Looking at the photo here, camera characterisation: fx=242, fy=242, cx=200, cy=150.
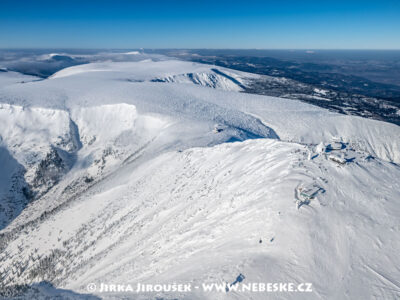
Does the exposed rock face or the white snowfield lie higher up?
the white snowfield

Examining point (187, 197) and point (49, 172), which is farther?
point (49, 172)

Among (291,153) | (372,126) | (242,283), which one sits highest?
(291,153)

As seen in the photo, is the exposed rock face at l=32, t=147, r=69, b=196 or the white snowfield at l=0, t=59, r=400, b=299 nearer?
the white snowfield at l=0, t=59, r=400, b=299

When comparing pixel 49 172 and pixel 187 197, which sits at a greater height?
pixel 187 197

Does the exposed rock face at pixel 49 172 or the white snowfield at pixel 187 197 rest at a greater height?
the white snowfield at pixel 187 197

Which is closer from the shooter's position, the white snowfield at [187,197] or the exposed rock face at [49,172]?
the white snowfield at [187,197]

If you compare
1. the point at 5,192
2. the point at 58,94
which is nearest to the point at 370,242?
the point at 5,192

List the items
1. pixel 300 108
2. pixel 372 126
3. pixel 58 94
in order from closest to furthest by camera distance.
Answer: pixel 372 126, pixel 58 94, pixel 300 108

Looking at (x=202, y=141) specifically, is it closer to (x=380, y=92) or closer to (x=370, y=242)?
(x=370, y=242)
